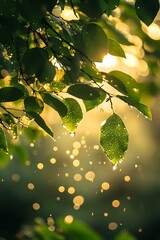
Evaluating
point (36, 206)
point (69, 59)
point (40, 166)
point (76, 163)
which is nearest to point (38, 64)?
point (69, 59)

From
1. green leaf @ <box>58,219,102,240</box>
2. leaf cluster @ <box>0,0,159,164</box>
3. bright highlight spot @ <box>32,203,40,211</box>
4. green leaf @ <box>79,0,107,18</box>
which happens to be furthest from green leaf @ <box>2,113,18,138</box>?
bright highlight spot @ <box>32,203,40,211</box>

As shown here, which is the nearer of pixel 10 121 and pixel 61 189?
pixel 10 121

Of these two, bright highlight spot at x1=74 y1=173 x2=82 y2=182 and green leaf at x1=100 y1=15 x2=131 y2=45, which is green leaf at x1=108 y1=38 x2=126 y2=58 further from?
bright highlight spot at x1=74 y1=173 x2=82 y2=182

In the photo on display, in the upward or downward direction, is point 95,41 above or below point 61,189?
above

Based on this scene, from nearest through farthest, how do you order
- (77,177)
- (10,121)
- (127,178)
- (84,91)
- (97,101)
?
(84,91) < (97,101) < (10,121) < (77,177) < (127,178)

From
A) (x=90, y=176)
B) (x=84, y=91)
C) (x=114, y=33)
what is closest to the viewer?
(x=84, y=91)

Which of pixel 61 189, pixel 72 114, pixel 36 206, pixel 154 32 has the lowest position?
pixel 36 206

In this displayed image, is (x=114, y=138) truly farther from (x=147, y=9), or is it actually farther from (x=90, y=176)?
(x=90, y=176)

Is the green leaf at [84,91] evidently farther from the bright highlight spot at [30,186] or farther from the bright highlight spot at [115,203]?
the bright highlight spot at [115,203]
